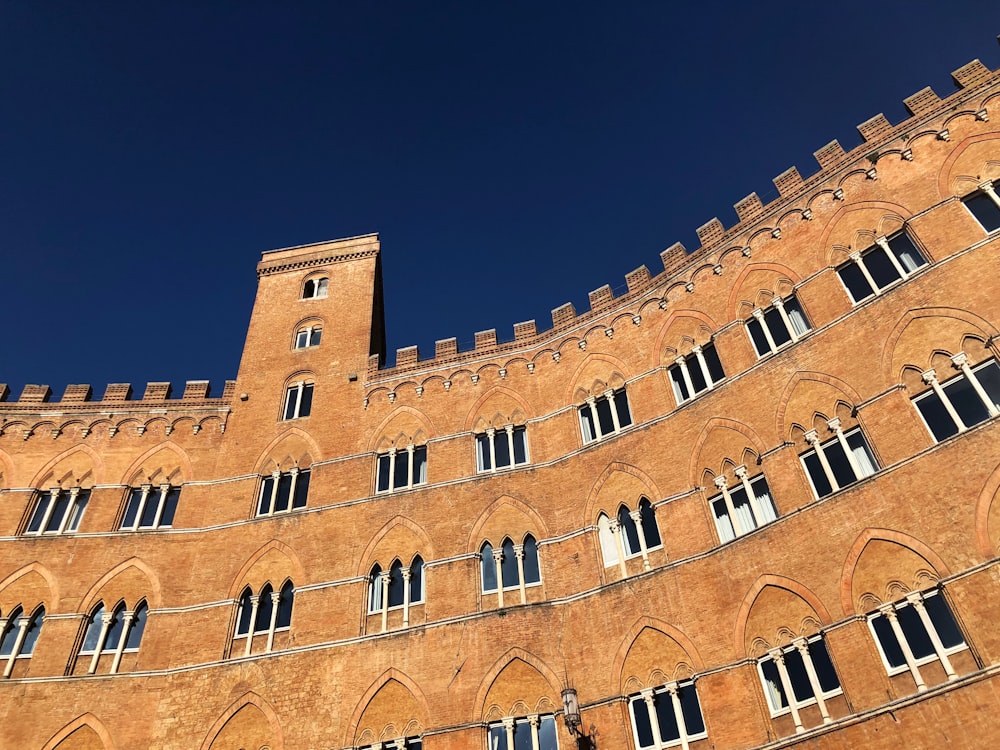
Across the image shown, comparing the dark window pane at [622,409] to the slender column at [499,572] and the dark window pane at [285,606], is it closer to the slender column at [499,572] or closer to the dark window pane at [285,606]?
the slender column at [499,572]

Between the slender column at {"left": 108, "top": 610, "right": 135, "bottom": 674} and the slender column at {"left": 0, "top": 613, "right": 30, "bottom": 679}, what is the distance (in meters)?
2.56

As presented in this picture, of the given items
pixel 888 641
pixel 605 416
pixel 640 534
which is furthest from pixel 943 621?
pixel 605 416

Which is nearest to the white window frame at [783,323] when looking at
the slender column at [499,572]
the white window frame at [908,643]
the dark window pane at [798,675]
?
the white window frame at [908,643]

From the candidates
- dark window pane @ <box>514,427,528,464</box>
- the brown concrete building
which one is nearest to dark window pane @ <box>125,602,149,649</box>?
the brown concrete building

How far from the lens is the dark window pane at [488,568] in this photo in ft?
64.2

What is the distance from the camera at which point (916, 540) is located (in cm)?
1427

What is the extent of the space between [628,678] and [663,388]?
769 centimetres

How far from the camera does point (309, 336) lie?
26875 mm

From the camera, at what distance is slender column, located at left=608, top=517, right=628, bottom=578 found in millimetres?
18516

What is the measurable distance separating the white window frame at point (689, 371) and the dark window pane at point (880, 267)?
165 inches

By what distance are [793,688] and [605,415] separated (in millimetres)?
8812

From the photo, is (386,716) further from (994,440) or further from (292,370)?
(994,440)

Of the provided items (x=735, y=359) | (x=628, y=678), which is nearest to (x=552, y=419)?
(x=735, y=359)

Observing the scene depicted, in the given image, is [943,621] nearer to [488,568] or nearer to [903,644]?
[903,644]
